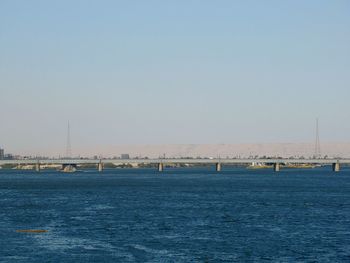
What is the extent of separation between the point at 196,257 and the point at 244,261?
13.9 feet

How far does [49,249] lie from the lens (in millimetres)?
67750

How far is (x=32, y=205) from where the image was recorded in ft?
402

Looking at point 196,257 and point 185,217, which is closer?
point 196,257

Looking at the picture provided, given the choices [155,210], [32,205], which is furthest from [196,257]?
[32,205]

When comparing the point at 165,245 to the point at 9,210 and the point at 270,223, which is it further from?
the point at 9,210

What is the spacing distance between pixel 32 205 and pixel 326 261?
70624mm

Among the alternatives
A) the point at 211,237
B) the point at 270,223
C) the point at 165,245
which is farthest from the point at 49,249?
the point at 270,223

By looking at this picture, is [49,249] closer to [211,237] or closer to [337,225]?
[211,237]

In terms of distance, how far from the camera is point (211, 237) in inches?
2982

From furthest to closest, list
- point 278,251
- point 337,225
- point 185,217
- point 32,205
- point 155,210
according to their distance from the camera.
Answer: point 32,205 → point 155,210 → point 185,217 → point 337,225 → point 278,251

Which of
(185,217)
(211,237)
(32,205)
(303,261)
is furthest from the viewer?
(32,205)

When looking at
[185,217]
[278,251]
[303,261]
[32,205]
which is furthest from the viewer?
[32,205]

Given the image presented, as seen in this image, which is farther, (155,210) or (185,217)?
(155,210)

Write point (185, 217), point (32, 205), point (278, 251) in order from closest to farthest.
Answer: point (278, 251) → point (185, 217) → point (32, 205)
